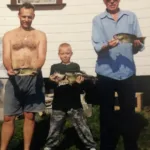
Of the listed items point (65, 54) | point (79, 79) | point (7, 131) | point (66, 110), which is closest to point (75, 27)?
point (65, 54)

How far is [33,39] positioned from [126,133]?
2.15 meters

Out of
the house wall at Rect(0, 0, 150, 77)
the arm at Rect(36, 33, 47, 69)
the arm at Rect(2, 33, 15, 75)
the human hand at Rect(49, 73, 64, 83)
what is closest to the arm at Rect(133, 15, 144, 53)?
the house wall at Rect(0, 0, 150, 77)

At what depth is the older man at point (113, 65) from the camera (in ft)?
18.2

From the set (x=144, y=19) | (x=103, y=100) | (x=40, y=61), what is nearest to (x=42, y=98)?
(x=40, y=61)

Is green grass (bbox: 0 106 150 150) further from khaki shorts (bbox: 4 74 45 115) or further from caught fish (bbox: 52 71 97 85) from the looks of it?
caught fish (bbox: 52 71 97 85)

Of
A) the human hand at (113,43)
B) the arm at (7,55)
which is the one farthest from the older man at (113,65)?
the arm at (7,55)

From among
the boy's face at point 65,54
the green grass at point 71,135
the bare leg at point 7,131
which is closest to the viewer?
the bare leg at point 7,131

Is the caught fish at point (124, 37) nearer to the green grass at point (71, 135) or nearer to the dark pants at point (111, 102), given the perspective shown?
the dark pants at point (111, 102)

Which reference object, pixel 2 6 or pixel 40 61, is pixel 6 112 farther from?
pixel 2 6

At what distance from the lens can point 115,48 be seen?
5.56 m

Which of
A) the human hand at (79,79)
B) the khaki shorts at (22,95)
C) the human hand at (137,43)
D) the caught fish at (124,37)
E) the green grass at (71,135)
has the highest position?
the caught fish at (124,37)

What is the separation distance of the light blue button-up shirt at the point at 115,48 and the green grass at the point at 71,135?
1083 mm

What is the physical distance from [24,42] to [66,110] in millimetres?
1065

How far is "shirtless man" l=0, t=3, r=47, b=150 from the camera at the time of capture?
204 inches
